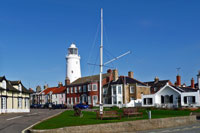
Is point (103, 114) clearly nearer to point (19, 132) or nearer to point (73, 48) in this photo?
point (19, 132)

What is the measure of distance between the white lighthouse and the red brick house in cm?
257

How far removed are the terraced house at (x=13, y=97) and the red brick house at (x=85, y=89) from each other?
87.4 feet

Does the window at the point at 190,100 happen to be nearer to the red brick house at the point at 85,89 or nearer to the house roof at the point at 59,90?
the red brick house at the point at 85,89

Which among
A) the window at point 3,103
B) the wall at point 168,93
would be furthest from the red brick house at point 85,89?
the window at point 3,103

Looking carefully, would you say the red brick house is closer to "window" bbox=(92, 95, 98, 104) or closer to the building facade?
"window" bbox=(92, 95, 98, 104)

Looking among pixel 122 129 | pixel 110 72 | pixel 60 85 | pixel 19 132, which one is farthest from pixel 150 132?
pixel 60 85

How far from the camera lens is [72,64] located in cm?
8638

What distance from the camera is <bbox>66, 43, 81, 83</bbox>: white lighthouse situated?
86.4m

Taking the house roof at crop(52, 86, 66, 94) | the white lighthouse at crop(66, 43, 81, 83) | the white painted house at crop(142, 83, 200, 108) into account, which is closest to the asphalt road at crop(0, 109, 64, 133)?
the white painted house at crop(142, 83, 200, 108)

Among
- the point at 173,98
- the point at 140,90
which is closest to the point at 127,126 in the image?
the point at 173,98

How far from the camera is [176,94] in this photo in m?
54.1

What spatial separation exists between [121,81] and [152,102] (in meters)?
12.2

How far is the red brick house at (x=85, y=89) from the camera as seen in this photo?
73312mm

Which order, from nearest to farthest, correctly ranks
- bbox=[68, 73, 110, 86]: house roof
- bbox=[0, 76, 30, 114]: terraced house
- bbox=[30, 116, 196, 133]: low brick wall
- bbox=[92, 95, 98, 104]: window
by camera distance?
bbox=[30, 116, 196, 133]: low brick wall
bbox=[0, 76, 30, 114]: terraced house
bbox=[92, 95, 98, 104]: window
bbox=[68, 73, 110, 86]: house roof
